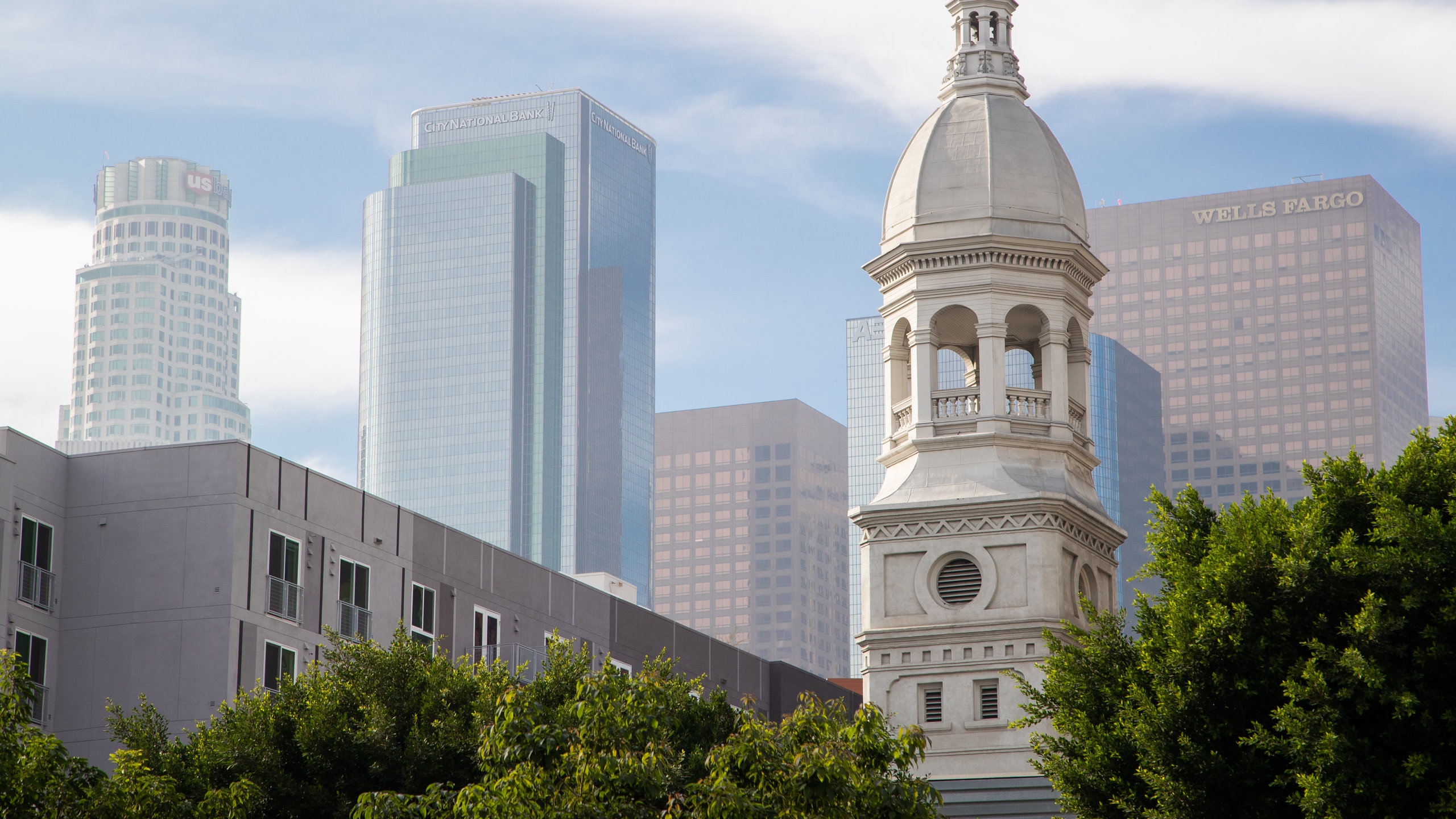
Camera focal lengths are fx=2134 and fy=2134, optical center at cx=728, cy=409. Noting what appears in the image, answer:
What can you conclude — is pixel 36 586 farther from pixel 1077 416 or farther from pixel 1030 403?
pixel 1077 416

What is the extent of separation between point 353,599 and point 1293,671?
3113cm

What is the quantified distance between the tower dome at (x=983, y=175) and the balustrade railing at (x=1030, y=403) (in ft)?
14.8

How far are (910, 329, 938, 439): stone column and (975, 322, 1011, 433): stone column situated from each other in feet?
4.79

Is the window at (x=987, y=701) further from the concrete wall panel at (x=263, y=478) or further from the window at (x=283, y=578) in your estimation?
the concrete wall panel at (x=263, y=478)

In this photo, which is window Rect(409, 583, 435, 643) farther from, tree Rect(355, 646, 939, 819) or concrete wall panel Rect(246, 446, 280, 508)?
tree Rect(355, 646, 939, 819)

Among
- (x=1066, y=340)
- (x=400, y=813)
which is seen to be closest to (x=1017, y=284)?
(x=1066, y=340)

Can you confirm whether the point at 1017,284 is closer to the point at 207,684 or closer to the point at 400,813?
the point at 207,684

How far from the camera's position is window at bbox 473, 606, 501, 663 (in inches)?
2495

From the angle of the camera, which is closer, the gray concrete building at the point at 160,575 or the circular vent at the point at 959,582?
the gray concrete building at the point at 160,575

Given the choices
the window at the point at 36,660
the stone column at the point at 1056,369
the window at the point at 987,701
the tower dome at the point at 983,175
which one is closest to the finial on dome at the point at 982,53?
the tower dome at the point at 983,175

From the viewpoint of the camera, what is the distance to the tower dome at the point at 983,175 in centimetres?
6188

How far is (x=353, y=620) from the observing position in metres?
58.2

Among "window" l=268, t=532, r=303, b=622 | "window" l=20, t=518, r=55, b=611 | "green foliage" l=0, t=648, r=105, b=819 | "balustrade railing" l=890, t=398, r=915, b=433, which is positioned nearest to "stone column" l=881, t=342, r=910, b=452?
"balustrade railing" l=890, t=398, r=915, b=433

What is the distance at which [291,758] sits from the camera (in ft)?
130
